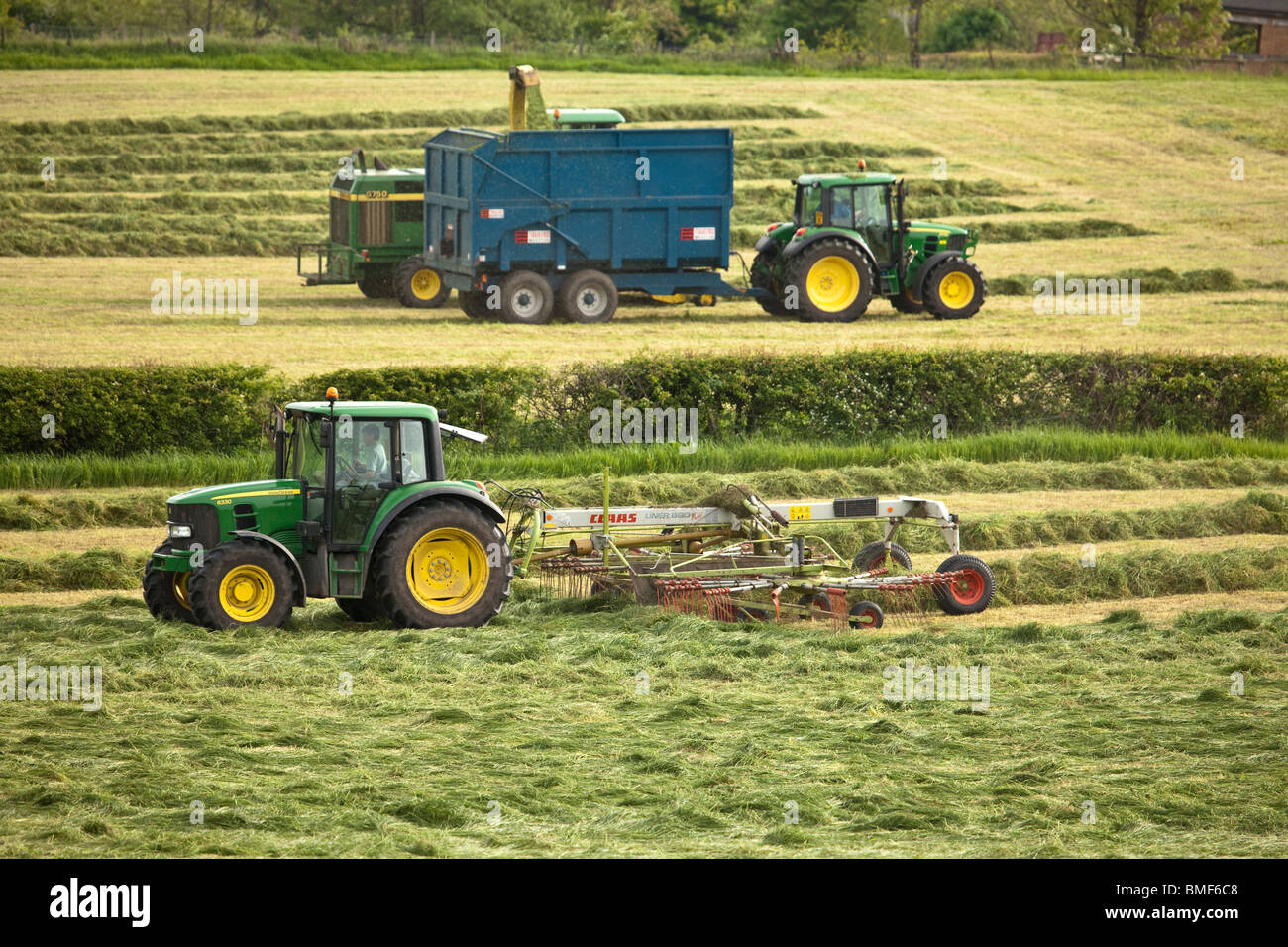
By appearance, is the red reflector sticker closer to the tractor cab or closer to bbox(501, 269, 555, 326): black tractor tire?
the tractor cab

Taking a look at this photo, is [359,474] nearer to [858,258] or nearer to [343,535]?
[343,535]

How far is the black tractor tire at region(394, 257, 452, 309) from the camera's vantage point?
2591 centimetres

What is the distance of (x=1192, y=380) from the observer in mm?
18266

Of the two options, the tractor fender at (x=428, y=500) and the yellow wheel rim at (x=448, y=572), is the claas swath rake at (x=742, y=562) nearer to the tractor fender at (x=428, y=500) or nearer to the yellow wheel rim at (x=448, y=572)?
the yellow wheel rim at (x=448, y=572)

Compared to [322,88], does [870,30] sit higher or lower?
higher

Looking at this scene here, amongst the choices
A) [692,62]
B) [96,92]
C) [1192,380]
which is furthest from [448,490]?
[692,62]

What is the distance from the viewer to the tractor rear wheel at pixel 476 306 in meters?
24.8

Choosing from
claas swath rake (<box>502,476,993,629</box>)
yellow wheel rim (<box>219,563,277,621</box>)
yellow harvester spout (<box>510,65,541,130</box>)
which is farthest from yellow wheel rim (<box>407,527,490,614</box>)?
yellow harvester spout (<box>510,65,541,130</box>)

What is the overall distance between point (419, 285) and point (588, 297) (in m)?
3.15

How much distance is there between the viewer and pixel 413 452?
37.7 feet

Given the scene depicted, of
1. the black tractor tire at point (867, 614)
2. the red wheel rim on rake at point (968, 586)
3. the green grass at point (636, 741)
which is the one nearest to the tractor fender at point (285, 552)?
the green grass at point (636, 741)

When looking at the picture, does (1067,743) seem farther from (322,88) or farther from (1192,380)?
(322,88)

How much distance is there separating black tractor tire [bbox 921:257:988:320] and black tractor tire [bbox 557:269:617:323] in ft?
15.6

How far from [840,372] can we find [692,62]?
3465cm
